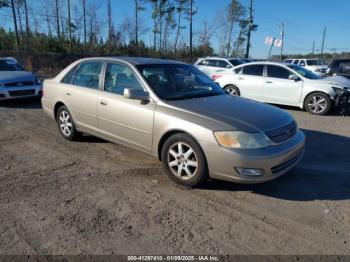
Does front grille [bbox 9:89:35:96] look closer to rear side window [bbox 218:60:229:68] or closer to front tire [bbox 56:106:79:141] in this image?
front tire [bbox 56:106:79:141]

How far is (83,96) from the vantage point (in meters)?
5.46

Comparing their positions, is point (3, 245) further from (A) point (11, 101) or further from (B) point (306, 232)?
(A) point (11, 101)

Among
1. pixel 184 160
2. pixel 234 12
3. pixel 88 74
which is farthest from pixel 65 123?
pixel 234 12

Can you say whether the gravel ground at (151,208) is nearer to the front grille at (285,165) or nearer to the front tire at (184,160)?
the front tire at (184,160)

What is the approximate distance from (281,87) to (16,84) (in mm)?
8089

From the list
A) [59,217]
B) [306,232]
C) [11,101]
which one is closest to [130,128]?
[59,217]

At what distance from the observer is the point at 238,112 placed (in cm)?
427

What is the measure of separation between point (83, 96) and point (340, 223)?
4.13 meters

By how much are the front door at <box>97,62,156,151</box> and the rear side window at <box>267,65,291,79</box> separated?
6.60 metres

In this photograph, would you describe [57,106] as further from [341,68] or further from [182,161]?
[341,68]

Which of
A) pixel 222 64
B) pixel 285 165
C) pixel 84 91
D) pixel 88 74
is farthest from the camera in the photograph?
pixel 222 64

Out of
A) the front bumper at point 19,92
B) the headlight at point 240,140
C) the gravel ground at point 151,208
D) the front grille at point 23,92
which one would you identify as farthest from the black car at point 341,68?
the headlight at point 240,140

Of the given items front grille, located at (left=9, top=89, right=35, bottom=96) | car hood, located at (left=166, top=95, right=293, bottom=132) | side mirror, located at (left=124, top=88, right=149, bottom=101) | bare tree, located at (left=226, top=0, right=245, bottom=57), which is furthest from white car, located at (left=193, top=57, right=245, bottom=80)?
bare tree, located at (left=226, top=0, right=245, bottom=57)

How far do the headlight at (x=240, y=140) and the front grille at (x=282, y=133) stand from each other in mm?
186
